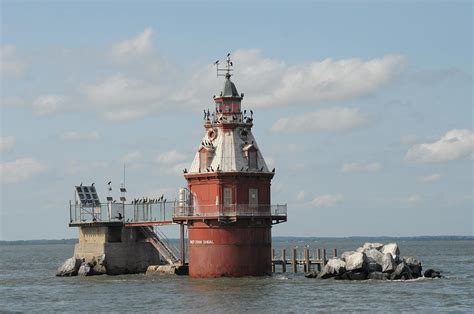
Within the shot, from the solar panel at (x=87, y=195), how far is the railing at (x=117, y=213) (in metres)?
0.43

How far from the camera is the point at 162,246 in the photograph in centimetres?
7812

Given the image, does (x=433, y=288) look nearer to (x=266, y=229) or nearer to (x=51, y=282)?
(x=266, y=229)

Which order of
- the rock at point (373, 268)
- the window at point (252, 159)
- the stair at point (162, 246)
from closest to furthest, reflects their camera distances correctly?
the rock at point (373, 268)
the window at point (252, 159)
the stair at point (162, 246)

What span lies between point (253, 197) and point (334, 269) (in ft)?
22.8

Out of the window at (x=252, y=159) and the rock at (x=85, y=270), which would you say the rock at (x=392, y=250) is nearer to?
the window at (x=252, y=159)

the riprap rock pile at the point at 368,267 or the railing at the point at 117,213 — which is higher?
the railing at the point at 117,213

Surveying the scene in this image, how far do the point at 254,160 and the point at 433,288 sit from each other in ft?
46.9

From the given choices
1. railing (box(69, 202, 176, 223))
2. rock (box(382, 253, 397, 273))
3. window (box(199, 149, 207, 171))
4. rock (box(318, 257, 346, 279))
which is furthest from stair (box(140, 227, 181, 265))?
rock (box(382, 253, 397, 273))

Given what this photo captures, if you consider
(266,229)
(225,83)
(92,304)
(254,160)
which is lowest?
(92,304)

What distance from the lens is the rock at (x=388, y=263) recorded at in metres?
68.8

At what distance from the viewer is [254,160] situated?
70188mm

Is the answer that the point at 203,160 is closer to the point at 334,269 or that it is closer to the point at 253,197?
the point at 253,197

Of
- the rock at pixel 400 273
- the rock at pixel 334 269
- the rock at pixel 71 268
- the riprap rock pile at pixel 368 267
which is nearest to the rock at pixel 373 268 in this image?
the riprap rock pile at pixel 368 267

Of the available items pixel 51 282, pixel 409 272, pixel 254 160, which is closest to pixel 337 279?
pixel 409 272
